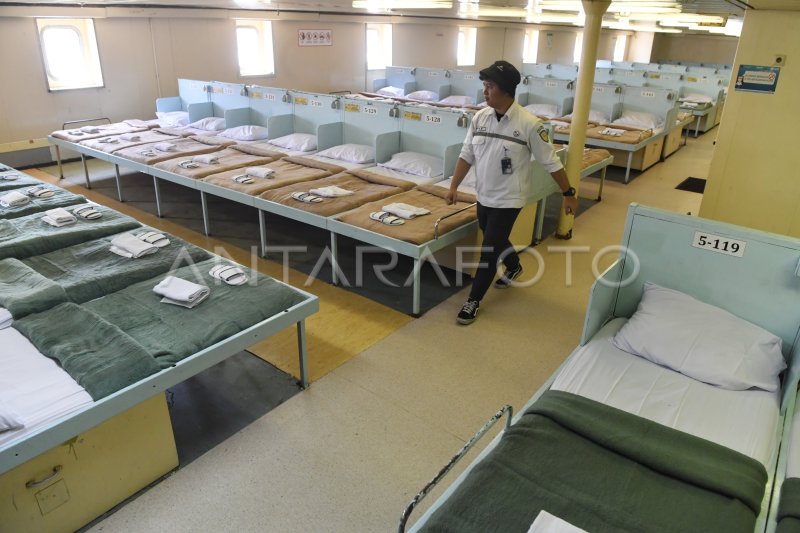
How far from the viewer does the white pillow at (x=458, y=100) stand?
863 centimetres

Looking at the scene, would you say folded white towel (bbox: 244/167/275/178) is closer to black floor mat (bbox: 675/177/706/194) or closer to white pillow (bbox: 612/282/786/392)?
white pillow (bbox: 612/282/786/392)

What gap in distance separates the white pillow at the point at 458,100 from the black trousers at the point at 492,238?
574cm

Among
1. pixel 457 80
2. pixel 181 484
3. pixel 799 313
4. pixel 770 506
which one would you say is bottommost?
pixel 181 484

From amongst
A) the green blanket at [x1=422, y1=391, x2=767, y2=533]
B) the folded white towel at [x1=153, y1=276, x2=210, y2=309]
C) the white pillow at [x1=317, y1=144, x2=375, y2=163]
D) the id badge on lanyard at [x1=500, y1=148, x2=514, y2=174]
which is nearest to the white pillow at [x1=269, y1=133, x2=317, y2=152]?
the white pillow at [x1=317, y1=144, x2=375, y2=163]

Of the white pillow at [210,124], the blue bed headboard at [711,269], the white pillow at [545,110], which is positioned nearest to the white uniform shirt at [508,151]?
the blue bed headboard at [711,269]

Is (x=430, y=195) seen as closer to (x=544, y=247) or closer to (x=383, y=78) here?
(x=544, y=247)

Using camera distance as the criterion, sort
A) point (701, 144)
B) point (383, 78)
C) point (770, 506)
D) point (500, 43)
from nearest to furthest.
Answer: point (770, 506)
point (701, 144)
point (383, 78)
point (500, 43)

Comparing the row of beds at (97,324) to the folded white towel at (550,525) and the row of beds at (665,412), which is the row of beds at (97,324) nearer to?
the row of beds at (665,412)

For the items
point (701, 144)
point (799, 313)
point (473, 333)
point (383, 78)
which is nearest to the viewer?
point (799, 313)

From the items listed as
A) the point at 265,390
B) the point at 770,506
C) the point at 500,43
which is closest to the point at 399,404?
the point at 265,390

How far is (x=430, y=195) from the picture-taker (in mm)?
4109

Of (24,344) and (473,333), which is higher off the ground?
(24,344)

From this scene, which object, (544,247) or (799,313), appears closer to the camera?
(799,313)

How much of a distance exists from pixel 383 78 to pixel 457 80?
6.82ft
